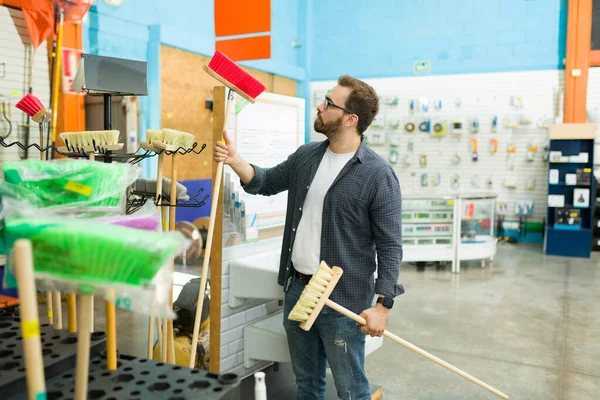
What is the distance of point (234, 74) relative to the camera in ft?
7.30

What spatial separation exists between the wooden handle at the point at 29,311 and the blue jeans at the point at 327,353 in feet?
5.23

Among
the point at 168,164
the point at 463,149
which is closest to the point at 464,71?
the point at 463,149

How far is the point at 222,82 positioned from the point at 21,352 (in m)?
1.40

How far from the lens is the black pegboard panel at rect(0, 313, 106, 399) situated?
1.02 meters

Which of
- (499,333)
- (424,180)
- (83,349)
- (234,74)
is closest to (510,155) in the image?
(424,180)

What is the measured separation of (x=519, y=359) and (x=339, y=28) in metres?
8.69

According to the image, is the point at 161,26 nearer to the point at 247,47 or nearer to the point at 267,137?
the point at 247,47

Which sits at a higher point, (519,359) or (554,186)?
(554,186)

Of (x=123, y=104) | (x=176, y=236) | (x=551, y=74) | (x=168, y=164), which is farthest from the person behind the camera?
(x=551, y=74)

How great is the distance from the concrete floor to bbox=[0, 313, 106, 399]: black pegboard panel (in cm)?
234

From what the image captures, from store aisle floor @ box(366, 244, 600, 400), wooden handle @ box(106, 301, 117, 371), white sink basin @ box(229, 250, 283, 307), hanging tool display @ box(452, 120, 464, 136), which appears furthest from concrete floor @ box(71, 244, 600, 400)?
hanging tool display @ box(452, 120, 464, 136)

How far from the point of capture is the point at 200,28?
8.84 m

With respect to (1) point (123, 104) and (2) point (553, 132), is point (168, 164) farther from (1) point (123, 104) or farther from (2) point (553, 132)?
(2) point (553, 132)

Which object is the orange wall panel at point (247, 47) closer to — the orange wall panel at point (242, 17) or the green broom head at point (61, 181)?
the orange wall panel at point (242, 17)
